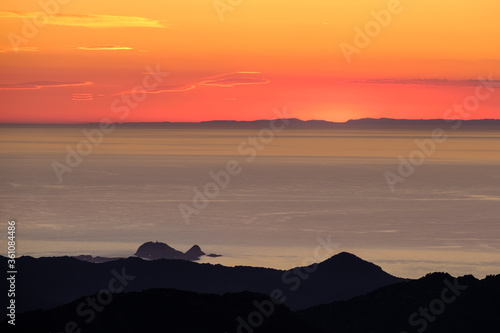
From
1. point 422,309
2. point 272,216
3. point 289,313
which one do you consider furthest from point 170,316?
point 272,216

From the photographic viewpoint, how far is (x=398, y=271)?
256ft

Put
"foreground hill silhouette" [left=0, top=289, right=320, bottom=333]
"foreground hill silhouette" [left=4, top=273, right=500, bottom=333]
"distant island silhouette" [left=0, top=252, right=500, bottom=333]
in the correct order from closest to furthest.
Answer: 1. "foreground hill silhouette" [left=0, top=289, right=320, bottom=333]
2. "foreground hill silhouette" [left=4, top=273, right=500, bottom=333]
3. "distant island silhouette" [left=0, top=252, right=500, bottom=333]

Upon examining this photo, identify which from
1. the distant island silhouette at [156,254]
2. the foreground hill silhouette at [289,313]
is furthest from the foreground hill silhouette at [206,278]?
the distant island silhouette at [156,254]

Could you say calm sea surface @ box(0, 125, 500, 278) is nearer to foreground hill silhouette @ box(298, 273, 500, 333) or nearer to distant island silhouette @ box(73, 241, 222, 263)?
distant island silhouette @ box(73, 241, 222, 263)

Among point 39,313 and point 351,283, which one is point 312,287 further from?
point 39,313

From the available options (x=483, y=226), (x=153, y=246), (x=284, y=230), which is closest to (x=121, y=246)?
(x=153, y=246)

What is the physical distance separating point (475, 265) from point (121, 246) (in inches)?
1486

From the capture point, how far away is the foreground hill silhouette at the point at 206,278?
64.2m

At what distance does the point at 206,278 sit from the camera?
67312 mm

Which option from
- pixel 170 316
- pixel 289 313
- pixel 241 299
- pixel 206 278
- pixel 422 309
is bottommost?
pixel 170 316

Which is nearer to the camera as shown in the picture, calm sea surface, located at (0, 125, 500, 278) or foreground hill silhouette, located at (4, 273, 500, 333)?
foreground hill silhouette, located at (4, 273, 500, 333)

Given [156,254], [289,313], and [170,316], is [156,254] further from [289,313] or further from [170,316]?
[170,316]

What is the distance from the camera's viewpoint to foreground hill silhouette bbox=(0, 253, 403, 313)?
2530 inches

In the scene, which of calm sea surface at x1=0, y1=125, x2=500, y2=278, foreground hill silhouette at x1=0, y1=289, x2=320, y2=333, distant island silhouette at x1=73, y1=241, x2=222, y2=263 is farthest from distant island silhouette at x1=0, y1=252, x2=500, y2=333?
calm sea surface at x1=0, y1=125, x2=500, y2=278
